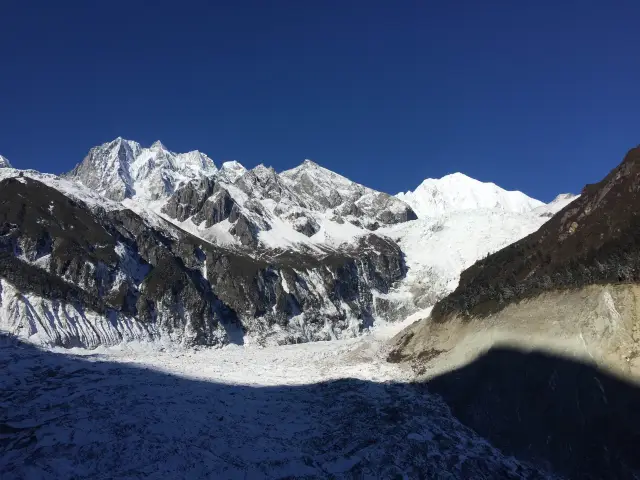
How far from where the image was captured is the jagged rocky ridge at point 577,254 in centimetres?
4047

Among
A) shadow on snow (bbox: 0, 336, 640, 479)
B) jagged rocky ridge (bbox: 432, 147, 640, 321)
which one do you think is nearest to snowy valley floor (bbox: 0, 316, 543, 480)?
shadow on snow (bbox: 0, 336, 640, 479)

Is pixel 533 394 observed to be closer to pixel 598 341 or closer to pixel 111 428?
pixel 598 341

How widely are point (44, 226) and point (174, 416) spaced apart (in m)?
109

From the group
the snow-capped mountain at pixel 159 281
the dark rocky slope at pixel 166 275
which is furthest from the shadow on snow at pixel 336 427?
the dark rocky slope at pixel 166 275

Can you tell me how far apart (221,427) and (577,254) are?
1450 inches

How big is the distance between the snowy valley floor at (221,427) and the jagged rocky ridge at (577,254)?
12611 millimetres

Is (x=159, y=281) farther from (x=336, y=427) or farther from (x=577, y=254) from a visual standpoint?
(x=577, y=254)

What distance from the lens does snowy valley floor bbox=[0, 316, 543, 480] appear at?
104ft

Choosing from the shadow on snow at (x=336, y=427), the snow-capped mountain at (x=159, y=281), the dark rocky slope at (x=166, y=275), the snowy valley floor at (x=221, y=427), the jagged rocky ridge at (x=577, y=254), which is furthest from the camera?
the dark rocky slope at (x=166, y=275)

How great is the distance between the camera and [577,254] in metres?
49.4

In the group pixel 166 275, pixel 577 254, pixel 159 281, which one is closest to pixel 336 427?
pixel 577 254

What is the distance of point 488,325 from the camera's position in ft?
156

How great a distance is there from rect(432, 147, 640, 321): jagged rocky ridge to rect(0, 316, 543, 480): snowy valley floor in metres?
12.6

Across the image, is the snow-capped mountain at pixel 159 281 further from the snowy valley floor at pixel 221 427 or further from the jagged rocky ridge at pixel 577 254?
the jagged rocky ridge at pixel 577 254
